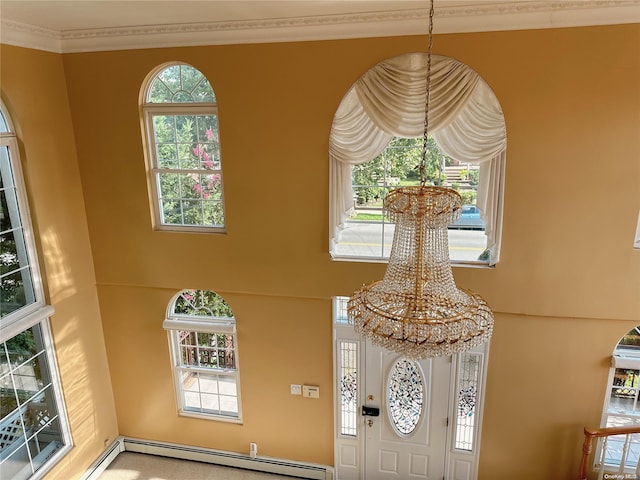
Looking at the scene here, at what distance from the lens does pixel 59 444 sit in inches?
192

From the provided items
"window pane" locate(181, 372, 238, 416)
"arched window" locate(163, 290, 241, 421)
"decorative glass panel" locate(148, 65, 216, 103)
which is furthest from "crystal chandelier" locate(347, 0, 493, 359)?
"window pane" locate(181, 372, 238, 416)

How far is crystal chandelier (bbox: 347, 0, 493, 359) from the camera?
2.17m

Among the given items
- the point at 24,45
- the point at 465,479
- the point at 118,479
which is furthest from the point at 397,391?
the point at 24,45

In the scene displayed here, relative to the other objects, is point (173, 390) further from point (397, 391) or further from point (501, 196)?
point (501, 196)

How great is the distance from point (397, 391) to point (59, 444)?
3.55 meters

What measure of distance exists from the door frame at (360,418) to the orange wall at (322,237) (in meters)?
0.11

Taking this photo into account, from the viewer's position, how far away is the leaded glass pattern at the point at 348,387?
4.88 meters

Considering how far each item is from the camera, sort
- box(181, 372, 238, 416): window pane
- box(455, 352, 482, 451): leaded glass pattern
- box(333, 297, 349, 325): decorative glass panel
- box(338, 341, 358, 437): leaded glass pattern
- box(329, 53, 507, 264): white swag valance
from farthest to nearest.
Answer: box(181, 372, 238, 416): window pane → box(338, 341, 358, 437): leaded glass pattern → box(333, 297, 349, 325): decorative glass panel → box(455, 352, 482, 451): leaded glass pattern → box(329, 53, 507, 264): white swag valance

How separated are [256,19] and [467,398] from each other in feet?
13.4

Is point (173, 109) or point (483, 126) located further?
point (173, 109)

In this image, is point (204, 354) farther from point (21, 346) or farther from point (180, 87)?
point (180, 87)

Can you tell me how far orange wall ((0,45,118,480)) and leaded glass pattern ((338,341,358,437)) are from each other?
9.01ft

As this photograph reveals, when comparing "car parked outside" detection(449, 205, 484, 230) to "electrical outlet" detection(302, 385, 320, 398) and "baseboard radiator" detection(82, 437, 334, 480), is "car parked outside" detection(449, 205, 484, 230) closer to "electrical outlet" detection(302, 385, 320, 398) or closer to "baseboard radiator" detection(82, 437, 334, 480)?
"electrical outlet" detection(302, 385, 320, 398)

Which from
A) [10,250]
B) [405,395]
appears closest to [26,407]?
[10,250]
